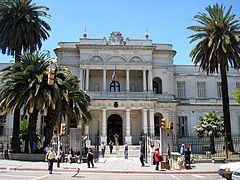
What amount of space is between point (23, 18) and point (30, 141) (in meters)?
15.5

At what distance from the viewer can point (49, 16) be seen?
116 feet

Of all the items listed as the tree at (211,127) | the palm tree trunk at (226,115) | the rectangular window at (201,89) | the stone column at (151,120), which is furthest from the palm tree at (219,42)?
the rectangular window at (201,89)

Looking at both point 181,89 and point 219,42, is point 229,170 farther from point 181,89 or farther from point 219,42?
point 181,89

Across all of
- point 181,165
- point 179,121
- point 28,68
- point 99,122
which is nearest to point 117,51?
point 99,122

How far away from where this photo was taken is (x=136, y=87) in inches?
1956

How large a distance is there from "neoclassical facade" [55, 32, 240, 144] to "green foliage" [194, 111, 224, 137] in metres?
9.47

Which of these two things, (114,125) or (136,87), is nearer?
(114,125)

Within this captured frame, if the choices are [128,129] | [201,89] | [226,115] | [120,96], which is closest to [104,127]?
[128,129]

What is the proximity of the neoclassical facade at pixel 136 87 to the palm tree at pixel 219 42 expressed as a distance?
14364 mm

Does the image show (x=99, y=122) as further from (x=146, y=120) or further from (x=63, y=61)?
(x=63, y=61)

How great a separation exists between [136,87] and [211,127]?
728 inches

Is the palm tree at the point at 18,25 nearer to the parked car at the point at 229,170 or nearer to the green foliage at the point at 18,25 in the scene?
the green foliage at the point at 18,25

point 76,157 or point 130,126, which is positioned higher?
point 130,126

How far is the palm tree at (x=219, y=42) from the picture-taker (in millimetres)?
29353
